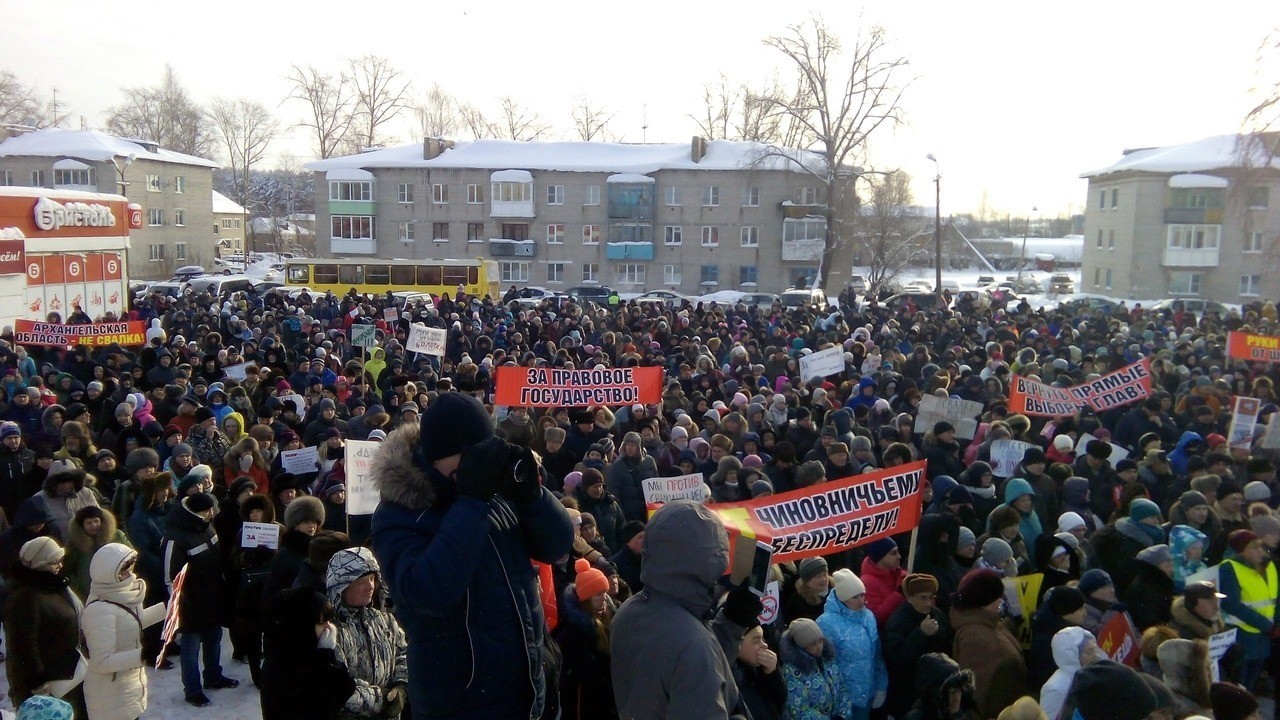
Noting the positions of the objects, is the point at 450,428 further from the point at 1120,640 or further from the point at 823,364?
the point at 823,364

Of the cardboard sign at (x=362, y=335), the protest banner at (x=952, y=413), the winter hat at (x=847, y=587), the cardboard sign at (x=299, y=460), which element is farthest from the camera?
the cardboard sign at (x=362, y=335)

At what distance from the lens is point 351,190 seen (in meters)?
58.9

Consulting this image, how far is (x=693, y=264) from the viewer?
188 ft

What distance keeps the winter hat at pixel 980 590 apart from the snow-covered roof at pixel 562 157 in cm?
5140

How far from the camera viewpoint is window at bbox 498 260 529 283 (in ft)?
192

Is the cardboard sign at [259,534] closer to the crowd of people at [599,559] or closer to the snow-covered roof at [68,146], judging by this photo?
the crowd of people at [599,559]

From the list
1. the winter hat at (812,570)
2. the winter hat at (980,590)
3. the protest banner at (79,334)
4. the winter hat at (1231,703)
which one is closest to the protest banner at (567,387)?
the winter hat at (812,570)

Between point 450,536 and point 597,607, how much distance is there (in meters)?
2.14

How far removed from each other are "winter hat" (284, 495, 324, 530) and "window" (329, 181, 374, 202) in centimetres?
5618

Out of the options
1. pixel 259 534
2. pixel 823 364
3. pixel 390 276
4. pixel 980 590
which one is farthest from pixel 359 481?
pixel 390 276

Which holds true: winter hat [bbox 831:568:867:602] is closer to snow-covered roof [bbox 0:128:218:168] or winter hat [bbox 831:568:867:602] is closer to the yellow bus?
the yellow bus

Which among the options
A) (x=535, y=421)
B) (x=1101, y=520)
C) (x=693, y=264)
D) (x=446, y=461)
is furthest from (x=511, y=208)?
(x=446, y=461)

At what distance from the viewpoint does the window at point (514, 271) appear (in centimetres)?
5841

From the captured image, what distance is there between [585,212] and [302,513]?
174 ft
